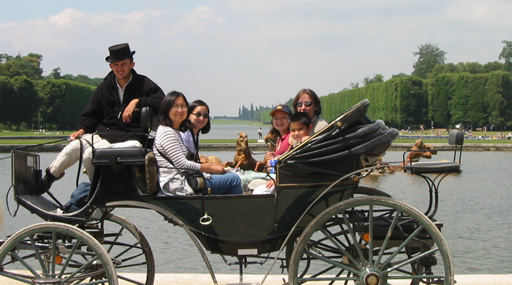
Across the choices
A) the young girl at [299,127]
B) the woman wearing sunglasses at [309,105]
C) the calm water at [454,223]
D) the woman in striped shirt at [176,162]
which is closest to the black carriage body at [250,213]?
the woman in striped shirt at [176,162]

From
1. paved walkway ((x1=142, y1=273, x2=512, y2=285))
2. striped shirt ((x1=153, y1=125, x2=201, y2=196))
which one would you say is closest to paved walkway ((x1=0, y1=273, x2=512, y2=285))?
paved walkway ((x1=142, y1=273, x2=512, y2=285))

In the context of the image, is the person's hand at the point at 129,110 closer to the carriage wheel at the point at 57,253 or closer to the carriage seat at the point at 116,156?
the carriage seat at the point at 116,156

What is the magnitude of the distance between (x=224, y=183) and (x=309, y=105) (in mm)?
1097

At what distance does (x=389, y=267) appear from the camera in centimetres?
407

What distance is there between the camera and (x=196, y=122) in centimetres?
481

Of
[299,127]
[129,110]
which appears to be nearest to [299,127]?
[299,127]

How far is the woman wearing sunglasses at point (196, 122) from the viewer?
4.70 meters

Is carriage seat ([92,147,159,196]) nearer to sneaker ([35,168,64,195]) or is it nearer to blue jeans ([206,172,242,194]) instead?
blue jeans ([206,172,242,194])

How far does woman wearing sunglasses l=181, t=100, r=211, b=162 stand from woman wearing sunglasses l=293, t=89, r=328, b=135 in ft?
2.20

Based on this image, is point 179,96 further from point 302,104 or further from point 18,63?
point 18,63

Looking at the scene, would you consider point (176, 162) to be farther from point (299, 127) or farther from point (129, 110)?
point (299, 127)

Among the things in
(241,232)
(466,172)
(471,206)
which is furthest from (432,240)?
(466,172)

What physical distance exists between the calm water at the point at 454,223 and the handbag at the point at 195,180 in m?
3.46

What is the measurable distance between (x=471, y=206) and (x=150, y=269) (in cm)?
1058
